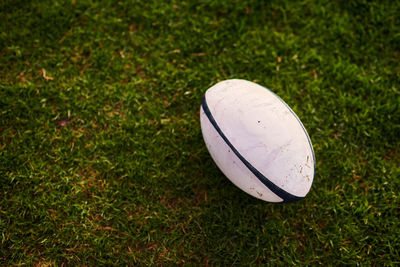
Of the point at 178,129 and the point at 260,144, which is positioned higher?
the point at 260,144

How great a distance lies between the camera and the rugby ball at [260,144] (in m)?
1.95

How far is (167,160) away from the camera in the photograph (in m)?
2.55

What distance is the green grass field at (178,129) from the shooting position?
2283 millimetres

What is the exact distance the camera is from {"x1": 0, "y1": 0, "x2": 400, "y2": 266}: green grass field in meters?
2.28

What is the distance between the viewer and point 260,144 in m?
1.95

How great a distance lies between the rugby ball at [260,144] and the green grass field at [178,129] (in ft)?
1.49

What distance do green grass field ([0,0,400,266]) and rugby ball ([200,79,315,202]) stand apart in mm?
454

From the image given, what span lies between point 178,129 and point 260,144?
91cm

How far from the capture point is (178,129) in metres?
2.64

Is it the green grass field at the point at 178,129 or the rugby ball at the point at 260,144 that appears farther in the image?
the green grass field at the point at 178,129

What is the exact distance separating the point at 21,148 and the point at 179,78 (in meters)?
1.51

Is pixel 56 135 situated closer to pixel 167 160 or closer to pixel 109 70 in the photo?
pixel 109 70

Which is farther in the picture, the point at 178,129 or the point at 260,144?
the point at 178,129

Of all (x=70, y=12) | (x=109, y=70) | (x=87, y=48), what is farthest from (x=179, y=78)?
(x=70, y=12)
